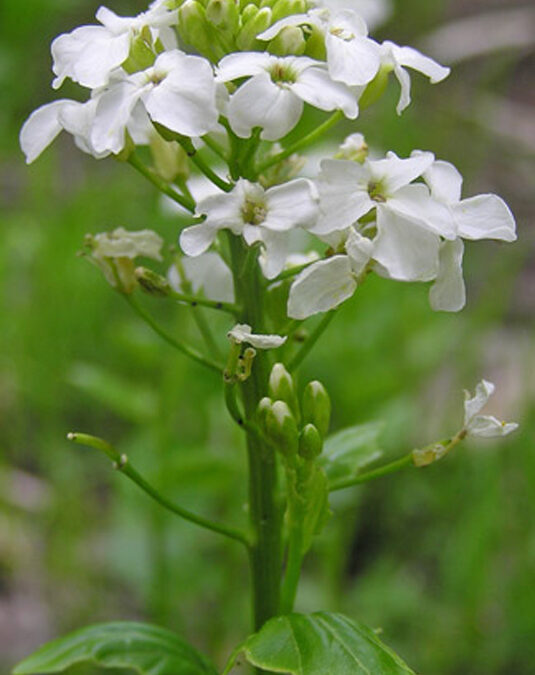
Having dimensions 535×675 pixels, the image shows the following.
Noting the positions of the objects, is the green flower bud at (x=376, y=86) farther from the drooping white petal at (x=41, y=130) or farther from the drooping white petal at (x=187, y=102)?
the drooping white petal at (x=41, y=130)

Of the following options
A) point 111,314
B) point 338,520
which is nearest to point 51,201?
point 111,314

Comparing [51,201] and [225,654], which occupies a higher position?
[51,201]

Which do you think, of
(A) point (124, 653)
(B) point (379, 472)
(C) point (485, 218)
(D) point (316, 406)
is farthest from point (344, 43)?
(A) point (124, 653)

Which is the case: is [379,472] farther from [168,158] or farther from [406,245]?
[168,158]

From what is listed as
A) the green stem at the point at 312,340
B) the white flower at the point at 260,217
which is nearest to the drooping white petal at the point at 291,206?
the white flower at the point at 260,217

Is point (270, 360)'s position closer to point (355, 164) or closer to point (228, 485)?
point (355, 164)

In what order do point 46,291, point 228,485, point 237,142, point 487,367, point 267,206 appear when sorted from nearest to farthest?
point 267,206
point 237,142
point 228,485
point 46,291
point 487,367

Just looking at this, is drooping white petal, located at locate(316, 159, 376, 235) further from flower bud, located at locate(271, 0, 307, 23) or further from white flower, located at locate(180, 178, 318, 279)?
flower bud, located at locate(271, 0, 307, 23)
